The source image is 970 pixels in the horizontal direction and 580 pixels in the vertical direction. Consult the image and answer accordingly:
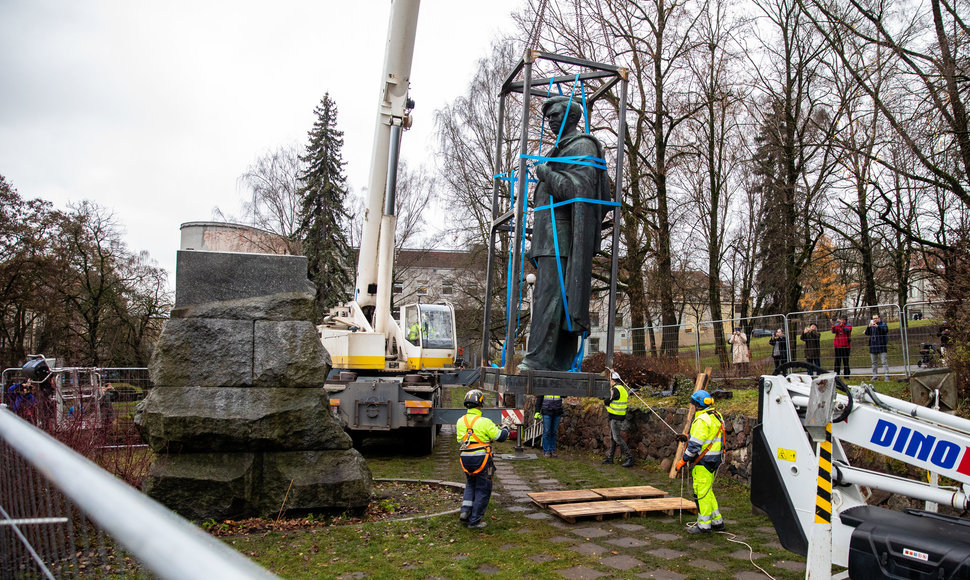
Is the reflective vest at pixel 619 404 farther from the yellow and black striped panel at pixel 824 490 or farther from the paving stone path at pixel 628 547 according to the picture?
the yellow and black striped panel at pixel 824 490

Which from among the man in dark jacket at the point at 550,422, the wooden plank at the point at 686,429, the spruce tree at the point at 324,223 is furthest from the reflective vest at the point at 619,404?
the spruce tree at the point at 324,223

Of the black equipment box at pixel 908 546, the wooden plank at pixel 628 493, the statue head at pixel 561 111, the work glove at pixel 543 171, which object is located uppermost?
the statue head at pixel 561 111

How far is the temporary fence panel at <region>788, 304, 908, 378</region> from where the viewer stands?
11.0m

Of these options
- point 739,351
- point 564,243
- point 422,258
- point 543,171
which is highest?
point 422,258

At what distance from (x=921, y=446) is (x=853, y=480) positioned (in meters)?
0.47

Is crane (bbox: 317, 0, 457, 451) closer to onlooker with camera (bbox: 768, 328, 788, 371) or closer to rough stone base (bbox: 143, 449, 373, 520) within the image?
rough stone base (bbox: 143, 449, 373, 520)

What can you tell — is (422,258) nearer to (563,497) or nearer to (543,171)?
(563,497)

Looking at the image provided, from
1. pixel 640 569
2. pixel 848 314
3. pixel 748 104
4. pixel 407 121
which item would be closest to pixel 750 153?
pixel 748 104

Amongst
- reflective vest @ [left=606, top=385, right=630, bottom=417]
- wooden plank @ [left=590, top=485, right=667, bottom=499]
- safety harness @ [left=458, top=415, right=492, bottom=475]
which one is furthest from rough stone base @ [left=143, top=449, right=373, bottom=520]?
reflective vest @ [left=606, top=385, right=630, bottom=417]

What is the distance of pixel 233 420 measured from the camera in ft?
20.3

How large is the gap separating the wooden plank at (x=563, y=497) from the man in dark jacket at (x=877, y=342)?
622 centimetres

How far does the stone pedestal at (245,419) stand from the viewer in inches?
242

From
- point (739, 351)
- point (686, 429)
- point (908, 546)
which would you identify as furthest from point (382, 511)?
point (739, 351)

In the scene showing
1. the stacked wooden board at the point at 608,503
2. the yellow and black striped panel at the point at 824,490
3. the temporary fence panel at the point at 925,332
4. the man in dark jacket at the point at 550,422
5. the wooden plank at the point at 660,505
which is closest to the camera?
the yellow and black striped panel at the point at 824,490
